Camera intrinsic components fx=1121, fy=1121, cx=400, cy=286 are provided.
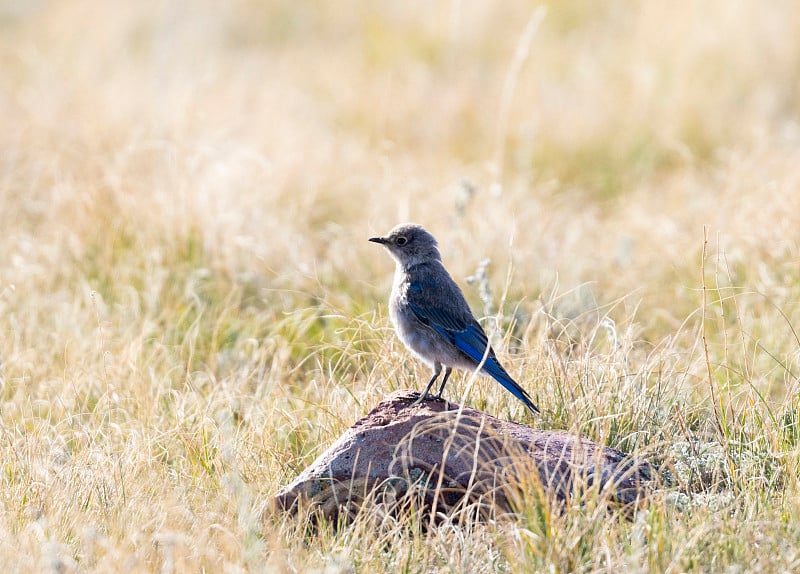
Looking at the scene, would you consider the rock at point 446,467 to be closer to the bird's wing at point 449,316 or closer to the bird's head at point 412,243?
the bird's wing at point 449,316

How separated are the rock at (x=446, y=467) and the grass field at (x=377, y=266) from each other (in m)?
0.13

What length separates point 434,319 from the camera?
4.59m

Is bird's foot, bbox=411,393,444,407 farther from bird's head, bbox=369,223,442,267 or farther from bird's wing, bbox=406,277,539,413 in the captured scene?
bird's head, bbox=369,223,442,267

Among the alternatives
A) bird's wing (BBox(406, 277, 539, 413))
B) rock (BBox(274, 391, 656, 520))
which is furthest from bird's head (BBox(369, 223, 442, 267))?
rock (BBox(274, 391, 656, 520))

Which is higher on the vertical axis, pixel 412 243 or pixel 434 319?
pixel 412 243

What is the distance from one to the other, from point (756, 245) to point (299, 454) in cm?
330

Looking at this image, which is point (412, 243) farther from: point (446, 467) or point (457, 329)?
point (446, 467)

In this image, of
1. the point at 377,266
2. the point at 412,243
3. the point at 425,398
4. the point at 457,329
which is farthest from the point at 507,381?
the point at 377,266

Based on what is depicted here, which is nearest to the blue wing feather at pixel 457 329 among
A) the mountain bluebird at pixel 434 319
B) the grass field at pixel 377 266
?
the mountain bluebird at pixel 434 319

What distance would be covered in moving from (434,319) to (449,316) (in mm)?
66

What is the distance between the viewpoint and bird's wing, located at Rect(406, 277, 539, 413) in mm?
4504

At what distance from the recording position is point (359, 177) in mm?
8148

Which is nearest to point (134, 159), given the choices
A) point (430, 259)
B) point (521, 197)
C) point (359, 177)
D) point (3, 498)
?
point (359, 177)

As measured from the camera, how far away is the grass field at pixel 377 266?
12.3 feet
